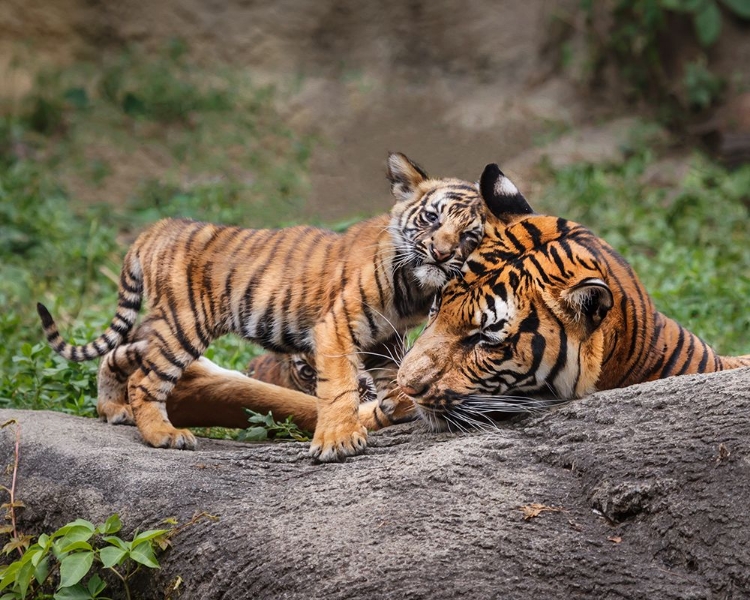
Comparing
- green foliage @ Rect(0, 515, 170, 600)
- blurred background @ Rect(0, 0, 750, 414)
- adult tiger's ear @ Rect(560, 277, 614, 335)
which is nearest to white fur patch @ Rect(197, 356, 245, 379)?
green foliage @ Rect(0, 515, 170, 600)

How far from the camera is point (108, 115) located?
9766mm

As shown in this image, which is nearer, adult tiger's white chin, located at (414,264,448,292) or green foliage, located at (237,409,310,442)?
adult tiger's white chin, located at (414,264,448,292)

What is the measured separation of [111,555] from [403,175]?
2067 millimetres

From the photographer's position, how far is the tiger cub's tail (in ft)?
13.5

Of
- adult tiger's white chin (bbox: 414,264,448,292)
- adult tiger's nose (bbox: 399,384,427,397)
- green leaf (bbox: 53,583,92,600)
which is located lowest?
green leaf (bbox: 53,583,92,600)

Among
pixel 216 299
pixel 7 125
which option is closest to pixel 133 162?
pixel 7 125

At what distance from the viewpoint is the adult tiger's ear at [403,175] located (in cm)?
412

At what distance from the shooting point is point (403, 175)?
414cm

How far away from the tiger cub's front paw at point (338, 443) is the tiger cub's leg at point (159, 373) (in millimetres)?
815

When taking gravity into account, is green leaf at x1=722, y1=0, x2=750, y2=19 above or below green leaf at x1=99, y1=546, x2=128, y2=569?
above

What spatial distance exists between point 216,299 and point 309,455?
1.10 metres

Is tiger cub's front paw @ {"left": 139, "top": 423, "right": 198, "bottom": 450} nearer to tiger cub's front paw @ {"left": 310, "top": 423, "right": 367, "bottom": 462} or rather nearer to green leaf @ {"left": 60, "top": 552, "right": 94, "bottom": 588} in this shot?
tiger cub's front paw @ {"left": 310, "top": 423, "right": 367, "bottom": 462}

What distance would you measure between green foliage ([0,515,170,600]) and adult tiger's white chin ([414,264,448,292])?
4.34 feet

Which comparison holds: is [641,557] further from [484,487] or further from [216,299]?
[216,299]
